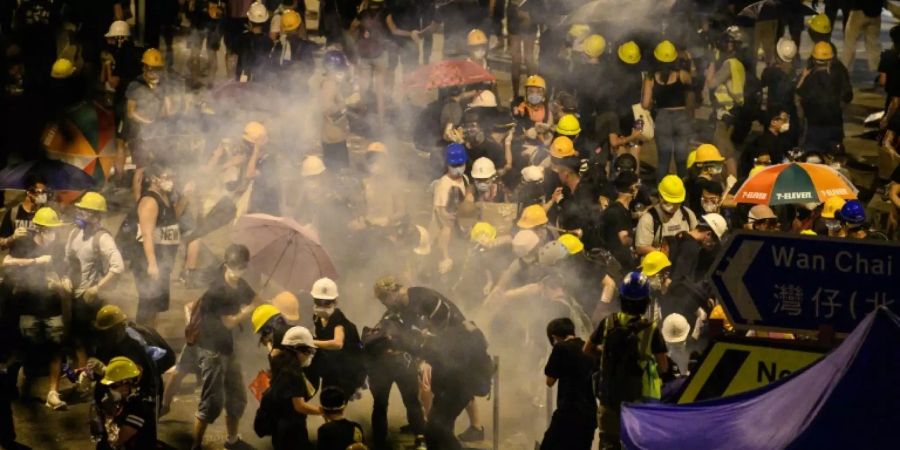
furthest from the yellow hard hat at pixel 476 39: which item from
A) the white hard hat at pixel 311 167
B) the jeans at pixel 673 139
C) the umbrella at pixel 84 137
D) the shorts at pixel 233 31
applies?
the umbrella at pixel 84 137

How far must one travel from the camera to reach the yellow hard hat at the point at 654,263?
12.4 m

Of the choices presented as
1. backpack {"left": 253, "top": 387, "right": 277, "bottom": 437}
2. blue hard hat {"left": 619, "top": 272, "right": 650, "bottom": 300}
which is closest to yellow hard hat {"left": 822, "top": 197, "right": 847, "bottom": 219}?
blue hard hat {"left": 619, "top": 272, "right": 650, "bottom": 300}

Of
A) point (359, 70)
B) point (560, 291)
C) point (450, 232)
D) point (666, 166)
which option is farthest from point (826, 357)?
point (359, 70)

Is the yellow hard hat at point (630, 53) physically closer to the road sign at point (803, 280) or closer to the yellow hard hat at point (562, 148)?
the yellow hard hat at point (562, 148)

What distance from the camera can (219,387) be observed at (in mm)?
12023

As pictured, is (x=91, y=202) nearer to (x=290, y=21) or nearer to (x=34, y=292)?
(x=34, y=292)

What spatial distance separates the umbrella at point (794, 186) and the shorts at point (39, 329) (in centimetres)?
511

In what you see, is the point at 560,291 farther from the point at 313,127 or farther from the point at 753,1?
the point at 753,1

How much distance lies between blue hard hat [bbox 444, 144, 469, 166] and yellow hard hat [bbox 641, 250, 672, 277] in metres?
3.37

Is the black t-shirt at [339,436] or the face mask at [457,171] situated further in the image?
the face mask at [457,171]

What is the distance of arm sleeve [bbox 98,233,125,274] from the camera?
42.8 ft

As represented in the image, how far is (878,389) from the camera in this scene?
6.42 meters

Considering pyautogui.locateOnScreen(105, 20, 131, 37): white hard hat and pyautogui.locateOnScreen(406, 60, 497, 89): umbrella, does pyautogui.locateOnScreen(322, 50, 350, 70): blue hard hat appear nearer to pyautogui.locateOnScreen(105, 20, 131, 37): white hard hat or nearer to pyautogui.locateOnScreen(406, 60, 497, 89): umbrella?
pyautogui.locateOnScreen(406, 60, 497, 89): umbrella

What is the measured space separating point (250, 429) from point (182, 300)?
2996mm
